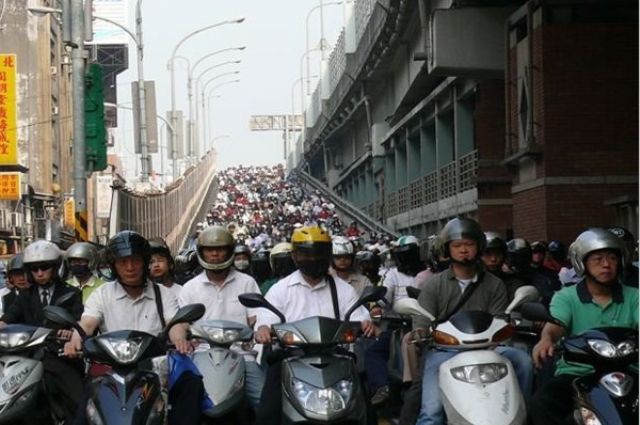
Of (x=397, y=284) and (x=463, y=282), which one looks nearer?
(x=463, y=282)

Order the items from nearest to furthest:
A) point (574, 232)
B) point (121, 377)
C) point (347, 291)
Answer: point (121, 377) < point (347, 291) < point (574, 232)

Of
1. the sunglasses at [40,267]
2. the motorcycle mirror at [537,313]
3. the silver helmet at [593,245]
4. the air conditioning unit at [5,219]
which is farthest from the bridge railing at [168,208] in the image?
the motorcycle mirror at [537,313]

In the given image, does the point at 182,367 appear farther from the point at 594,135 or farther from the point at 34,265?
the point at 594,135

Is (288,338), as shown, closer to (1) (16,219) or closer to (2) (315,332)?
(2) (315,332)

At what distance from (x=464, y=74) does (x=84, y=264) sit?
14.7 m

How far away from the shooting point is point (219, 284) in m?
9.78

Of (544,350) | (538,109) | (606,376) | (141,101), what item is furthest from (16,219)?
(606,376)

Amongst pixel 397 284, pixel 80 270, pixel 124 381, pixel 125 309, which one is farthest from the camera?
pixel 80 270

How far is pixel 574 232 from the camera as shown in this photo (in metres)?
22.2

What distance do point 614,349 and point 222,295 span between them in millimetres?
3659

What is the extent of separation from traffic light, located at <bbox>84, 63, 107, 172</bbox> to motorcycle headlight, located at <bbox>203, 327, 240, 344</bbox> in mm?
14566

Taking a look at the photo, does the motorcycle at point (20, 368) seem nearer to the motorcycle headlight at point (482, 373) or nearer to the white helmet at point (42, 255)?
the white helmet at point (42, 255)

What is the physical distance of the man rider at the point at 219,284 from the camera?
9.70 metres

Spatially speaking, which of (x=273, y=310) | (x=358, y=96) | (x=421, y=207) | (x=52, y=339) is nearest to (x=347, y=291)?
(x=273, y=310)
